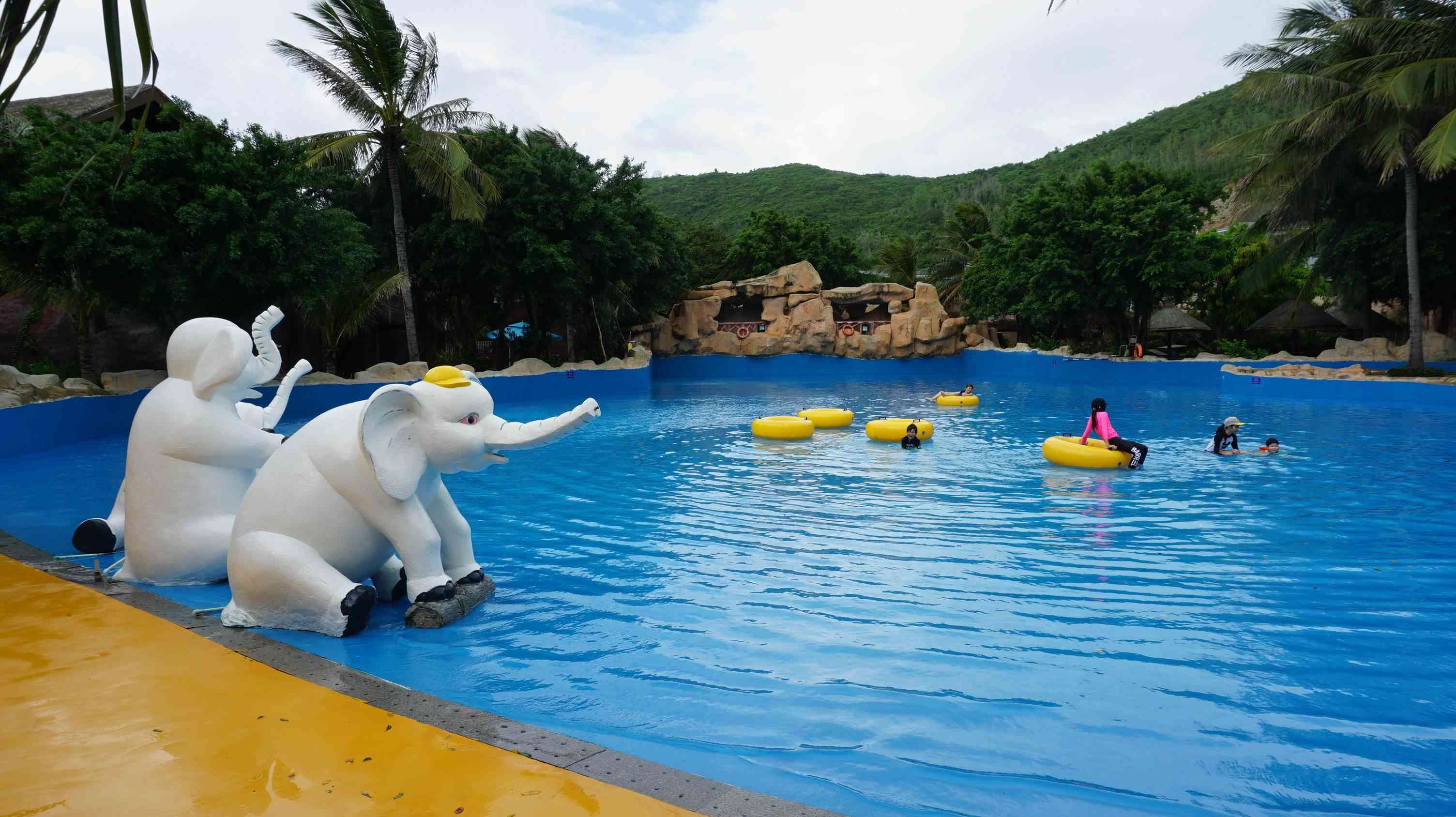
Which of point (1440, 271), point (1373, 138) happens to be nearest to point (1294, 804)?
point (1373, 138)

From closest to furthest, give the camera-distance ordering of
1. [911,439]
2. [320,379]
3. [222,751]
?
[222,751] < [911,439] < [320,379]

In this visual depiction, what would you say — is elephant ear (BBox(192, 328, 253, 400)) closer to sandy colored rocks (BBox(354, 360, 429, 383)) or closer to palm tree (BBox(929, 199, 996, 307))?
sandy colored rocks (BBox(354, 360, 429, 383))

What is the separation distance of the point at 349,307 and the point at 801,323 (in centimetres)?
1882

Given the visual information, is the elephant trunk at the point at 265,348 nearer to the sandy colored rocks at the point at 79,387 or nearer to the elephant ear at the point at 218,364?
the elephant ear at the point at 218,364

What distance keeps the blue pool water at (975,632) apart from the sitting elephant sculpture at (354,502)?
→ 0.80ft

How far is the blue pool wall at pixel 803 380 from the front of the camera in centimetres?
1344

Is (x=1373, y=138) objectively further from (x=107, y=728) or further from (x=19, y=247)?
(x=19, y=247)

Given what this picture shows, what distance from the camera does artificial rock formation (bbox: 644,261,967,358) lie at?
34.6 m

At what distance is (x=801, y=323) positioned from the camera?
35219 mm

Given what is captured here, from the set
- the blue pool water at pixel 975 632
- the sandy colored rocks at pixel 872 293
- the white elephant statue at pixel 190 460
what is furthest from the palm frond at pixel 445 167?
the sandy colored rocks at pixel 872 293

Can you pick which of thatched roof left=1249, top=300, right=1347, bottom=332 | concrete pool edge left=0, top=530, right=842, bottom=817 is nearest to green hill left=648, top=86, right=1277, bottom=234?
thatched roof left=1249, top=300, right=1347, bottom=332

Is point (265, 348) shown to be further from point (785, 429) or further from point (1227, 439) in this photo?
point (1227, 439)

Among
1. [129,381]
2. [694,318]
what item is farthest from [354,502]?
[694,318]

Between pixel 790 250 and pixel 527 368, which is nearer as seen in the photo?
pixel 527 368
